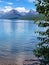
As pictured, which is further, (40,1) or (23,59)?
(23,59)

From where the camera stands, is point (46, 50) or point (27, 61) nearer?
point (46, 50)

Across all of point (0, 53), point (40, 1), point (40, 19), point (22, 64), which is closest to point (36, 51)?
point (40, 19)

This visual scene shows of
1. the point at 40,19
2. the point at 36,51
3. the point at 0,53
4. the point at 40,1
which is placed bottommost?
the point at 0,53

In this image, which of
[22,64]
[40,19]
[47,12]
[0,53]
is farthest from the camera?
[0,53]

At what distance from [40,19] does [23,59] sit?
14712 millimetres

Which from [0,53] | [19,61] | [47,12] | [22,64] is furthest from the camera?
[0,53]

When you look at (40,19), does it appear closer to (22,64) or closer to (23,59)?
(22,64)

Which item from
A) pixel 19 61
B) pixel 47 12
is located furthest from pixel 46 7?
pixel 19 61

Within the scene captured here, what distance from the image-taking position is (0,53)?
2736 cm

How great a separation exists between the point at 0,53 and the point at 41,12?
18783 mm

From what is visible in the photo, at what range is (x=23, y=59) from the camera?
23766mm

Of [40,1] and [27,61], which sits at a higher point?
[40,1]

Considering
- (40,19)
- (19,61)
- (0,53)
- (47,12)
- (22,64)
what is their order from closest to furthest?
1. (47,12)
2. (40,19)
3. (22,64)
4. (19,61)
5. (0,53)

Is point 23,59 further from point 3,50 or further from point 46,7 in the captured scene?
point 46,7
